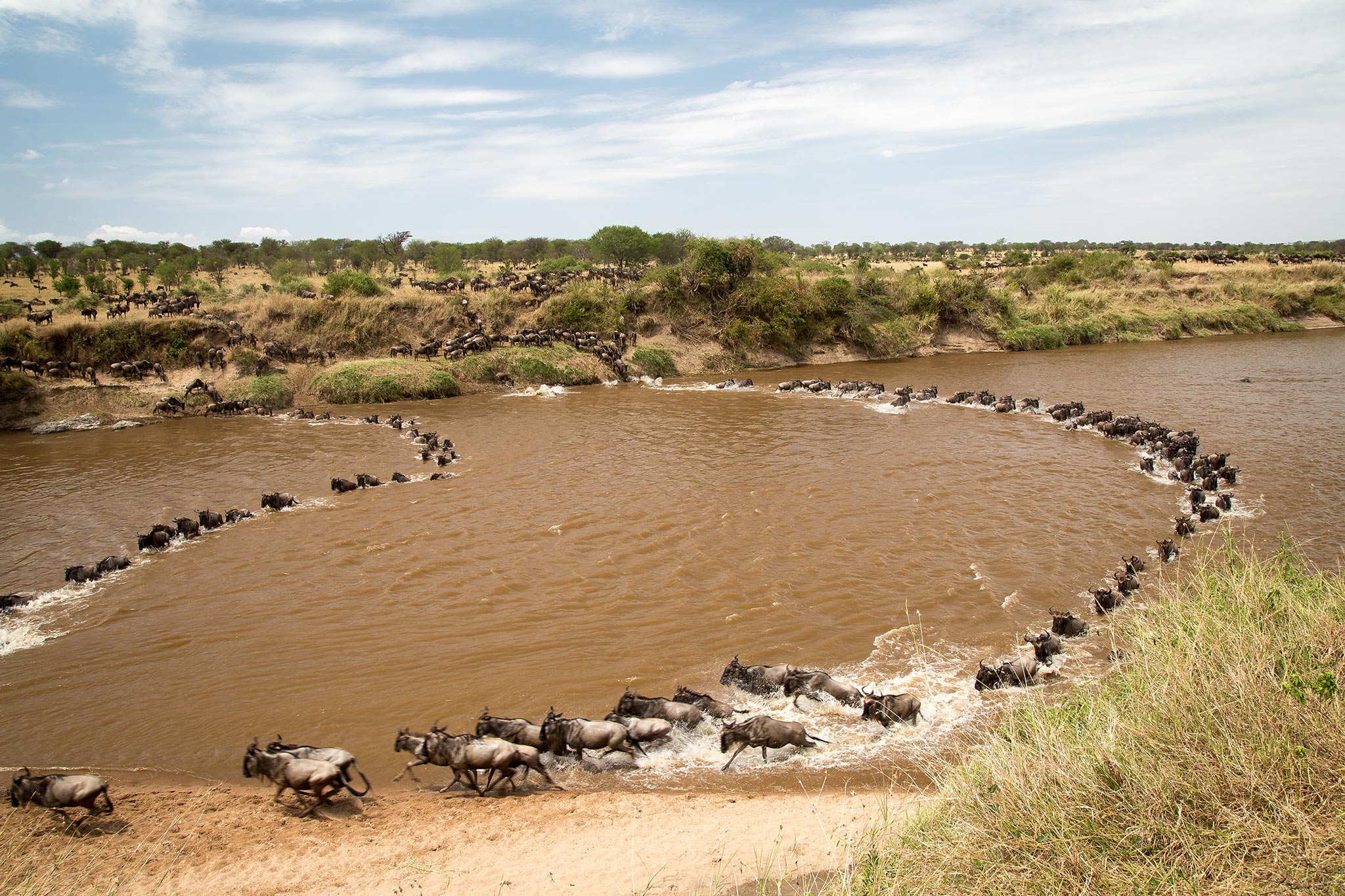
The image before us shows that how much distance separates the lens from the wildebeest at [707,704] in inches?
263

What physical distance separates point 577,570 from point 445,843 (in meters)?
5.12

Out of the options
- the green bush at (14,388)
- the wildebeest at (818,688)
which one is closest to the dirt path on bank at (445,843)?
the wildebeest at (818,688)

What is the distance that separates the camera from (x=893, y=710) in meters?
6.61

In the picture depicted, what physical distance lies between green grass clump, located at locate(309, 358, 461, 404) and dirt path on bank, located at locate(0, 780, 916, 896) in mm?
19967

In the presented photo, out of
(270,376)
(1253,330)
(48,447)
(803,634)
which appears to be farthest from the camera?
(1253,330)

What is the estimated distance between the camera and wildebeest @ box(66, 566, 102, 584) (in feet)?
33.7

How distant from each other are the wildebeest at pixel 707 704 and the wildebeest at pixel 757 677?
13.7 inches

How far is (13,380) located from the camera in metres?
21.6

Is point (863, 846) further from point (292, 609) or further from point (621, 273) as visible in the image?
point (621, 273)

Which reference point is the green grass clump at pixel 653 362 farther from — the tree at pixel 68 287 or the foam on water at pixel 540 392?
the tree at pixel 68 287

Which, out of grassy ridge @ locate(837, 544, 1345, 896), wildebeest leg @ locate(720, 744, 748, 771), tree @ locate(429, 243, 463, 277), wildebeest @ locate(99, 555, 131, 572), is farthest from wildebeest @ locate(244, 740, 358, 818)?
tree @ locate(429, 243, 463, 277)

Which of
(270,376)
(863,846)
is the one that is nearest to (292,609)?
(863,846)

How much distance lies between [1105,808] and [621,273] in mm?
33897

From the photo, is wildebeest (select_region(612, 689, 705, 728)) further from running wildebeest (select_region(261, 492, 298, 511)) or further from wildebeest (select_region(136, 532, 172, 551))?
running wildebeest (select_region(261, 492, 298, 511))
